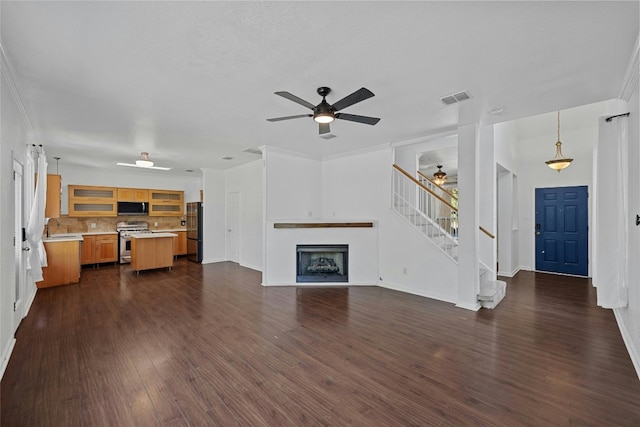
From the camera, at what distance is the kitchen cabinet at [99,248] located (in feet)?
23.9

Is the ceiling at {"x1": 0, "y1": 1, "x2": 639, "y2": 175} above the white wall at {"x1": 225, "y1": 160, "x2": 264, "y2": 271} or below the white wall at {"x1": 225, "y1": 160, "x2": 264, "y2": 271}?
above

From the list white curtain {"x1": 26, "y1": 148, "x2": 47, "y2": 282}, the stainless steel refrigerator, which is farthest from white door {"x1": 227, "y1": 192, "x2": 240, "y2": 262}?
white curtain {"x1": 26, "y1": 148, "x2": 47, "y2": 282}

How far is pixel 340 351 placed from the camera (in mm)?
2879

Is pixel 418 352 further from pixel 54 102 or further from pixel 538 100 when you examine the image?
pixel 54 102

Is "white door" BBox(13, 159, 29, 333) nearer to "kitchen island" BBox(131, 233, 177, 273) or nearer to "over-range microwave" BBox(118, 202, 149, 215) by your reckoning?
"kitchen island" BBox(131, 233, 177, 273)

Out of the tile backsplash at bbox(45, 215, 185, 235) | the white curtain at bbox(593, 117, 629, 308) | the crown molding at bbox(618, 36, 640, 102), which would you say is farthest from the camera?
the tile backsplash at bbox(45, 215, 185, 235)

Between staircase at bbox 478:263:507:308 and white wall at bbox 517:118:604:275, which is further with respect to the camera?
white wall at bbox 517:118:604:275

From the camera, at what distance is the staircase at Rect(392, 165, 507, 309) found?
192 inches

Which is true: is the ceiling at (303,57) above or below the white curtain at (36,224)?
above

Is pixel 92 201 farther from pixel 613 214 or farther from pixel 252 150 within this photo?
pixel 613 214

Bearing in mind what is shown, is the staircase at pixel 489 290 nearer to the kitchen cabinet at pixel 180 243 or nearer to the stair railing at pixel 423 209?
the stair railing at pixel 423 209

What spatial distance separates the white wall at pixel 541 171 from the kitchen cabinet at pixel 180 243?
30.7 ft

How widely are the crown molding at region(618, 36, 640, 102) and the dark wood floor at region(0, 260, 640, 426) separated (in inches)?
102

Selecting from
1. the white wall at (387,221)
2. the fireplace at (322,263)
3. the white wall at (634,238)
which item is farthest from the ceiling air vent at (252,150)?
the white wall at (634,238)
